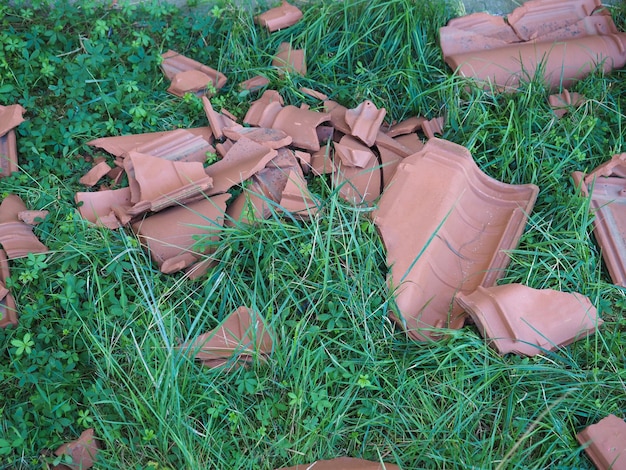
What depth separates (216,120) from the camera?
344 cm

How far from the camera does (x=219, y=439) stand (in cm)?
261

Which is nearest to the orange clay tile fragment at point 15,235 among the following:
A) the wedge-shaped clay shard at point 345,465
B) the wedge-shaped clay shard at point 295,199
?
the wedge-shaped clay shard at point 295,199

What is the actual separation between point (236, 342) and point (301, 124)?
1.27m

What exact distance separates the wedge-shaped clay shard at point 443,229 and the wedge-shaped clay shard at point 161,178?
3.02 feet

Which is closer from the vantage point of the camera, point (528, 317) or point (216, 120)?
point (528, 317)

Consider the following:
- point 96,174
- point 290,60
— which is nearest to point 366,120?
point 290,60

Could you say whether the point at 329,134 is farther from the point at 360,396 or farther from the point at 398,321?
the point at 360,396

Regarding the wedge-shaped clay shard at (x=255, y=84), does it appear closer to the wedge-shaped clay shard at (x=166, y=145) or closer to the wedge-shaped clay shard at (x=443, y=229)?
the wedge-shaped clay shard at (x=166, y=145)

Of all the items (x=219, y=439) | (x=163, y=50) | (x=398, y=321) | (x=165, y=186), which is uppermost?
(x=163, y=50)

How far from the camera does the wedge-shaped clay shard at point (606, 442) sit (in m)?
2.52

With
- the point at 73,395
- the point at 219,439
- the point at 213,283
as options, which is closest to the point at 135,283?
the point at 213,283

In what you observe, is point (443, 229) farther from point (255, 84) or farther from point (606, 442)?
point (255, 84)

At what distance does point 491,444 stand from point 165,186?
1903 millimetres

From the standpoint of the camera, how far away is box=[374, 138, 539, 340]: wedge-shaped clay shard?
2.95 meters
